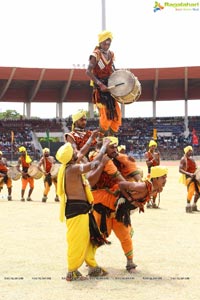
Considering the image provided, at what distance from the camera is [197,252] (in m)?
7.07

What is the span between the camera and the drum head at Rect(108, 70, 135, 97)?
6.08m

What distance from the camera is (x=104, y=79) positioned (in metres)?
6.46

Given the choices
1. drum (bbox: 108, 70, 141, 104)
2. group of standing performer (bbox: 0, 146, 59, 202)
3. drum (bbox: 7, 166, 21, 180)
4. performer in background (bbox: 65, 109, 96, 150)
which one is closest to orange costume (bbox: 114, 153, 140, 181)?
performer in background (bbox: 65, 109, 96, 150)

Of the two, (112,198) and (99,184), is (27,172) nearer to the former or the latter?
(99,184)

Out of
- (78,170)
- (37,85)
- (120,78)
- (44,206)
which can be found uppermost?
(37,85)

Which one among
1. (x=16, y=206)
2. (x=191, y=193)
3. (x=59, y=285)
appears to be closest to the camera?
(x=59, y=285)

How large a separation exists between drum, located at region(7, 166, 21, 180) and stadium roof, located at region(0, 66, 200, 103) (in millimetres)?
30974

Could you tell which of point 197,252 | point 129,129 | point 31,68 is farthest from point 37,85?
point 197,252

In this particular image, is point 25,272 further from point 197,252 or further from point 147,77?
point 147,77

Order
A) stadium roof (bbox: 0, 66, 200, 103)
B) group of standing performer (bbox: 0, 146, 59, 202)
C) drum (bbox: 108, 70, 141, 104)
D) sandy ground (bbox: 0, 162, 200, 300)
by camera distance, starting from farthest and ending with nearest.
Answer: stadium roof (bbox: 0, 66, 200, 103) < group of standing performer (bbox: 0, 146, 59, 202) < drum (bbox: 108, 70, 141, 104) < sandy ground (bbox: 0, 162, 200, 300)

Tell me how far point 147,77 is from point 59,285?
44.9 m

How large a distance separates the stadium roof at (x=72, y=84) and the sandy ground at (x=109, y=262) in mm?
37765

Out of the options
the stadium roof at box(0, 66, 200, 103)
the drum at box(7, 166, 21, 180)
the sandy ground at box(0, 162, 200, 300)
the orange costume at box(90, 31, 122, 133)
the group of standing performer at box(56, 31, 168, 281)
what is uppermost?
the stadium roof at box(0, 66, 200, 103)

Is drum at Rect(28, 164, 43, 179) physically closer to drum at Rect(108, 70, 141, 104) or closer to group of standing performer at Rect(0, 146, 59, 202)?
group of standing performer at Rect(0, 146, 59, 202)
